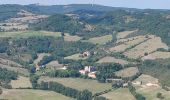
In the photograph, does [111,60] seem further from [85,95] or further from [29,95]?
[29,95]

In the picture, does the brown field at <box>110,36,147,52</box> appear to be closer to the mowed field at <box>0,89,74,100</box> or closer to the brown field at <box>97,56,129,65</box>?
the brown field at <box>97,56,129,65</box>

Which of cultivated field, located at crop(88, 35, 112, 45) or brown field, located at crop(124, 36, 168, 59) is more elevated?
brown field, located at crop(124, 36, 168, 59)

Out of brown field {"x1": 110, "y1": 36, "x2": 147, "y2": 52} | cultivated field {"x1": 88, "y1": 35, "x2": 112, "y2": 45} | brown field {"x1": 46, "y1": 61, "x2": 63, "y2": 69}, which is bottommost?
cultivated field {"x1": 88, "y1": 35, "x2": 112, "y2": 45}

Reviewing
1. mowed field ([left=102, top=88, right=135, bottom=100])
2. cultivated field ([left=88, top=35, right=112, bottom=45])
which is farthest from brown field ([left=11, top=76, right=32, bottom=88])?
cultivated field ([left=88, top=35, right=112, bottom=45])

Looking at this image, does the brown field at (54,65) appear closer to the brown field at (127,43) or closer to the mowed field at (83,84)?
the brown field at (127,43)

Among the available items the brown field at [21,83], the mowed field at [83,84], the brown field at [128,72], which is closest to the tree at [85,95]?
the mowed field at [83,84]

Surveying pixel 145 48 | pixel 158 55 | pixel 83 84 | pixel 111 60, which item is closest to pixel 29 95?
pixel 83 84
